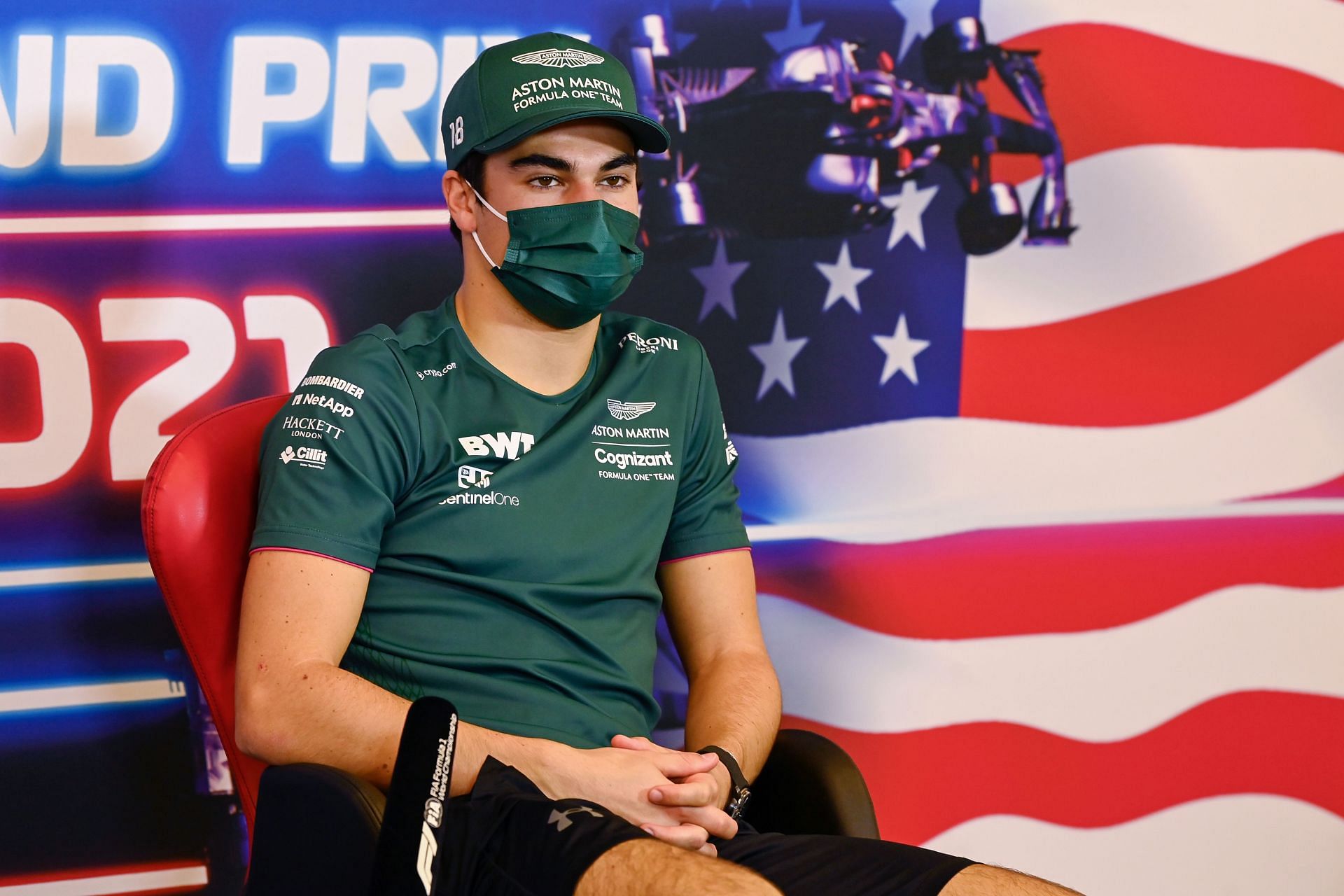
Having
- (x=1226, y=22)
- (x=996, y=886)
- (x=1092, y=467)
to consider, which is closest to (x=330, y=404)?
(x=996, y=886)

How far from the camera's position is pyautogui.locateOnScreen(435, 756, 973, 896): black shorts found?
4.39ft

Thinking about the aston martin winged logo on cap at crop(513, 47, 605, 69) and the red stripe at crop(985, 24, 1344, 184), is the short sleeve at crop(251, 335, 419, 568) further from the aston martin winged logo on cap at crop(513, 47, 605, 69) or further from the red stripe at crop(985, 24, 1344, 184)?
the red stripe at crop(985, 24, 1344, 184)

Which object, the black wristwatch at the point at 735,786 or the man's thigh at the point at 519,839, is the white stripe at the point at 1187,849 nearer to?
the black wristwatch at the point at 735,786

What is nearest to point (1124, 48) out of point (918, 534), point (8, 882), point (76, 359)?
point (918, 534)

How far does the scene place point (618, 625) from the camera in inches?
69.1

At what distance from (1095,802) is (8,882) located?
6.76 ft

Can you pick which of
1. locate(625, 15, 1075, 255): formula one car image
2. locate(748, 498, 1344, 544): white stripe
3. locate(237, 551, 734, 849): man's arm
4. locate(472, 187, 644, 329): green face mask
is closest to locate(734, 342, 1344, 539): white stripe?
locate(748, 498, 1344, 544): white stripe

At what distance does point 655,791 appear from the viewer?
4.96ft

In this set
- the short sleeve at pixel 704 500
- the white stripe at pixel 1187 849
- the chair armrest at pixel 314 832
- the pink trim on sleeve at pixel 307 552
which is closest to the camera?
the chair armrest at pixel 314 832

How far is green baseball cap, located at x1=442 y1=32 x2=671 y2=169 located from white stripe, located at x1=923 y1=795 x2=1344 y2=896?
1613mm

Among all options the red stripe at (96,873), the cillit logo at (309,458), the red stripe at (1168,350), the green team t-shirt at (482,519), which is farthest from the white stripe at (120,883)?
the red stripe at (1168,350)

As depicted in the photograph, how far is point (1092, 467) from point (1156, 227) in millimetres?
508

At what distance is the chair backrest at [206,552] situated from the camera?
1535 mm

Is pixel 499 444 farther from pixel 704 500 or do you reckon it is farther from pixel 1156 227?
pixel 1156 227
